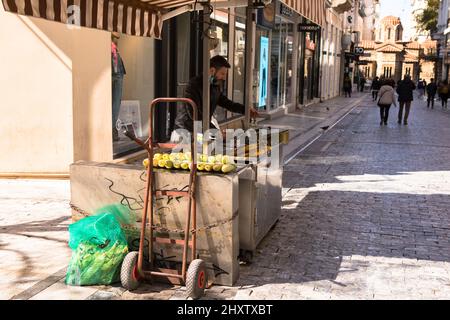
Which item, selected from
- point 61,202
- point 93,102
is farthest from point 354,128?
point 61,202

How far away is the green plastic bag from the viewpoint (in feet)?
14.7

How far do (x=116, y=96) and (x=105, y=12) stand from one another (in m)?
4.48

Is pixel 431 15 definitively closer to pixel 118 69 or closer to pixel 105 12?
pixel 118 69

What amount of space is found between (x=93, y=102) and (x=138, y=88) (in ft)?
→ 7.53

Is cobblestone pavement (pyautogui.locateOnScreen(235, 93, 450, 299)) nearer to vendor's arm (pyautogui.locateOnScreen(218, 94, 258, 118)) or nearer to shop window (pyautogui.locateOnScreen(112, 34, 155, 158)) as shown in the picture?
vendor's arm (pyautogui.locateOnScreen(218, 94, 258, 118))

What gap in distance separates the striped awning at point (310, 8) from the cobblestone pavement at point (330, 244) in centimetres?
255

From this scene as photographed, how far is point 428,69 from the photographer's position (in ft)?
311

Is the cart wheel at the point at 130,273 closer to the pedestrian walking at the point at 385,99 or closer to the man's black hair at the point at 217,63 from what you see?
the man's black hair at the point at 217,63

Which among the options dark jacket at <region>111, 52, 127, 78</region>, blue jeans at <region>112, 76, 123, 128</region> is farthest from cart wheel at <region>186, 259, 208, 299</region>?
dark jacket at <region>111, 52, 127, 78</region>

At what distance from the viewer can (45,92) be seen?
27.5 feet

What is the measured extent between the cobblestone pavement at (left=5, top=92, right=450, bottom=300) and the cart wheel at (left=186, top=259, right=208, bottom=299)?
152 mm

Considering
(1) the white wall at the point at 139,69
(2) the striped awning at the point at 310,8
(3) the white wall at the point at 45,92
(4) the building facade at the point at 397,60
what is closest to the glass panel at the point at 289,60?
(1) the white wall at the point at 139,69

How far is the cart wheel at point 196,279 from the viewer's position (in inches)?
168
